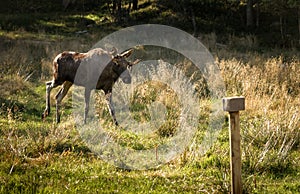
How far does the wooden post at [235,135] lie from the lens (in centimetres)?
454

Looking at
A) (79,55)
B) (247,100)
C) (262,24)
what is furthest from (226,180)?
(262,24)

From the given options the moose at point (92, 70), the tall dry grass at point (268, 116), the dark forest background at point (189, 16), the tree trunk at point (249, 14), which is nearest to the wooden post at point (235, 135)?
the tall dry grass at point (268, 116)

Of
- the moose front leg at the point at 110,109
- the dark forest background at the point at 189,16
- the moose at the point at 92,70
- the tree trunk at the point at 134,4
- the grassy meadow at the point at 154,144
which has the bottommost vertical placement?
the grassy meadow at the point at 154,144

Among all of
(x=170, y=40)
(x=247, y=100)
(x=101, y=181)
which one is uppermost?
(x=170, y=40)

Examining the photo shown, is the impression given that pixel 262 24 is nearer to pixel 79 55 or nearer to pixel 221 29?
pixel 221 29

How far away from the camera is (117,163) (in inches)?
258

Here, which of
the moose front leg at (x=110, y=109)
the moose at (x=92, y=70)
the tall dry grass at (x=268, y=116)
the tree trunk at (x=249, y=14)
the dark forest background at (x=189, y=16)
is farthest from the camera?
the tree trunk at (x=249, y=14)

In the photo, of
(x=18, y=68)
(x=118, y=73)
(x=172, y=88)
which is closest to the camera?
(x=118, y=73)

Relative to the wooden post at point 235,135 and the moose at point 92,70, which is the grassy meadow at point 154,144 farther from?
the moose at point 92,70

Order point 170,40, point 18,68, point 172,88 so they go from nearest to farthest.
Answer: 1. point 172,88
2. point 18,68
3. point 170,40

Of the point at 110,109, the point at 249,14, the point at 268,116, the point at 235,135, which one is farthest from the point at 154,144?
the point at 249,14

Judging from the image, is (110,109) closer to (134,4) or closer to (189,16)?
(189,16)

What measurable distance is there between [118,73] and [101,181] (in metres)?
4.42

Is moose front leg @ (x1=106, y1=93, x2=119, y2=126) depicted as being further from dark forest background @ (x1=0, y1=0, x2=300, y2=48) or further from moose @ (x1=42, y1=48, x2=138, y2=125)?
dark forest background @ (x1=0, y1=0, x2=300, y2=48)
